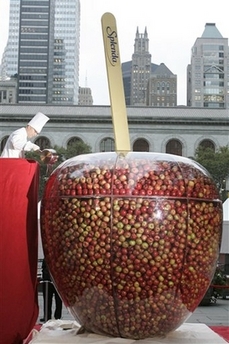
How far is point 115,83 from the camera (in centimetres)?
154

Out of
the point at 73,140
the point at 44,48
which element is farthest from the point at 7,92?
the point at 44,48

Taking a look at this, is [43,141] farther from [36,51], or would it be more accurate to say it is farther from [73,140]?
[36,51]

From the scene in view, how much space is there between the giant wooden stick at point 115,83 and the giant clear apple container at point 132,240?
7cm

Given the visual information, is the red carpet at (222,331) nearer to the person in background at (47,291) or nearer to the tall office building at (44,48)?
the person in background at (47,291)

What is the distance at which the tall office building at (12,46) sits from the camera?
349 ft

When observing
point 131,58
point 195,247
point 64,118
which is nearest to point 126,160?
point 195,247

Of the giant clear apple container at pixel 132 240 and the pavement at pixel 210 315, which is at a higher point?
the giant clear apple container at pixel 132 240

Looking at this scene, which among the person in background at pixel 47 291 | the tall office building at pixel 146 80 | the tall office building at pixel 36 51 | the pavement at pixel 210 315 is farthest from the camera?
the tall office building at pixel 146 80

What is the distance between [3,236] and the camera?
1.46 m

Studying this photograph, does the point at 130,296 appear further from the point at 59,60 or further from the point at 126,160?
the point at 59,60

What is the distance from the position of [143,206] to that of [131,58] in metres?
131

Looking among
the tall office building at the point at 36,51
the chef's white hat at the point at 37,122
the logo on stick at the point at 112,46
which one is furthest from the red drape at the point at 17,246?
the tall office building at the point at 36,51

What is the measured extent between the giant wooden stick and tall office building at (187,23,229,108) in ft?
308

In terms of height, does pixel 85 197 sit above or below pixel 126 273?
above
